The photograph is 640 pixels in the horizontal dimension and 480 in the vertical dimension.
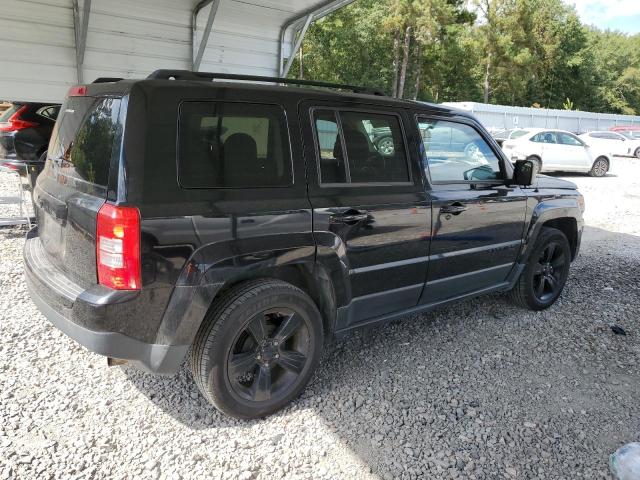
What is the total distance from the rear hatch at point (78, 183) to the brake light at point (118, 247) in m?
0.07

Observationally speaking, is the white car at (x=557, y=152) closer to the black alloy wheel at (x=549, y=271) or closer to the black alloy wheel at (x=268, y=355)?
the black alloy wheel at (x=549, y=271)

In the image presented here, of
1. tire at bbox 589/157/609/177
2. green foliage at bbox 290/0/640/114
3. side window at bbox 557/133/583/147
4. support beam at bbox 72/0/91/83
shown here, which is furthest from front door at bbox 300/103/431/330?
green foliage at bbox 290/0/640/114

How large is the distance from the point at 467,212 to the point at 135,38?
547 centimetres

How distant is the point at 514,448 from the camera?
2.70 meters

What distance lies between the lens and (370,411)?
2949 mm

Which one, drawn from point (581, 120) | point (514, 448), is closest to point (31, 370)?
point (514, 448)

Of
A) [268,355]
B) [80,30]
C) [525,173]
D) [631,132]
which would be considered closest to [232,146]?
[268,355]

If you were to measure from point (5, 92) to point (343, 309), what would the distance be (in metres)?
5.58

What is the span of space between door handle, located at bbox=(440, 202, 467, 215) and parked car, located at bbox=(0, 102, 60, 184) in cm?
644

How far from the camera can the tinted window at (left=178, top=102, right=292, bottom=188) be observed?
2.45 meters

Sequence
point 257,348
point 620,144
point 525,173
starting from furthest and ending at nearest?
point 620,144 → point 525,173 → point 257,348

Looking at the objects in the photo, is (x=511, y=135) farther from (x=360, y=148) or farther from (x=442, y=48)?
(x=442, y=48)

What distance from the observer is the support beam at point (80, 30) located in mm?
5961

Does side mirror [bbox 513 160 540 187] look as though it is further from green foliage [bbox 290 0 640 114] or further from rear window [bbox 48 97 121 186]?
green foliage [bbox 290 0 640 114]
